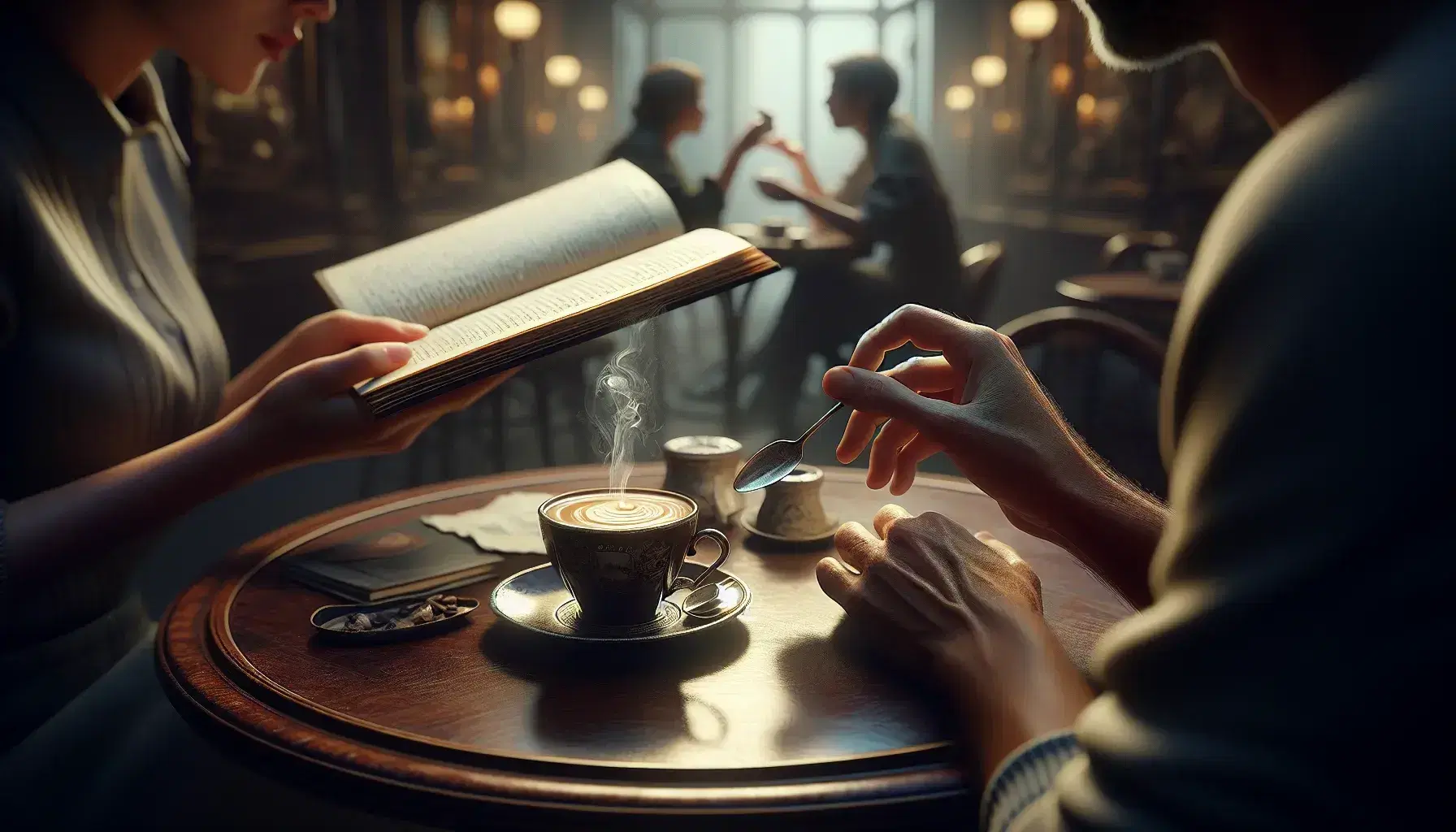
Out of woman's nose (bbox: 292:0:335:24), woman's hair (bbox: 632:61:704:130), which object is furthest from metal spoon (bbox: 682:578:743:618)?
woman's hair (bbox: 632:61:704:130)

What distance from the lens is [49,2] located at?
55.6 inches

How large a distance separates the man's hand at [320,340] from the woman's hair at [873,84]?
3.87m

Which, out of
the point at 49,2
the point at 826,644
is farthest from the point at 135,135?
the point at 826,644

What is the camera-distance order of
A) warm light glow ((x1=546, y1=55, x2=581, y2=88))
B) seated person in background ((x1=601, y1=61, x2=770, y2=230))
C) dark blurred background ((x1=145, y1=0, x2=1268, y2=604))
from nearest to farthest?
dark blurred background ((x1=145, y1=0, x2=1268, y2=604)), seated person in background ((x1=601, y1=61, x2=770, y2=230)), warm light glow ((x1=546, y1=55, x2=581, y2=88))

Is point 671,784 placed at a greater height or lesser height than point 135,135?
lesser

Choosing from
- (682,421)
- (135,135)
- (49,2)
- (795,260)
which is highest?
(49,2)

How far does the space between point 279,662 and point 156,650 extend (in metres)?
0.16

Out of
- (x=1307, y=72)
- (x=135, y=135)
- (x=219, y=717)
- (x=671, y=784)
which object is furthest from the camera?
(x=135, y=135)

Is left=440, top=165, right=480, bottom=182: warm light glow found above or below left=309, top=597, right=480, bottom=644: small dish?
above

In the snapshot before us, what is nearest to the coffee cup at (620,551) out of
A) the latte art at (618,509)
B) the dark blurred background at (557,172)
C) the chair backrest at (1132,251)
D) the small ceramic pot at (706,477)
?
the latte art at (618,509)

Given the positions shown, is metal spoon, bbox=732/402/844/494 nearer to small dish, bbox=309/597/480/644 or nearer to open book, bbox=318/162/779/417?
open book, bbox=318/162/779/417

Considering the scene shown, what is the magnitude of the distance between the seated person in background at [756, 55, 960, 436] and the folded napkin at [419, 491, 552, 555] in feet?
12.0

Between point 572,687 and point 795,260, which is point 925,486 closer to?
point 572,687

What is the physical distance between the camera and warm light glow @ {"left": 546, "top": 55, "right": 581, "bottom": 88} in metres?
11.9
